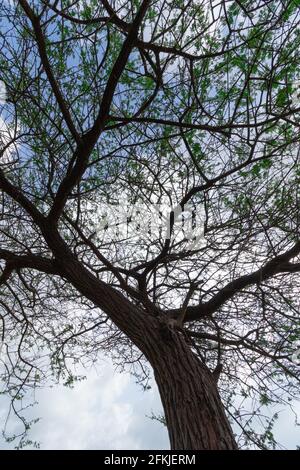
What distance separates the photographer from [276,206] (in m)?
3.06

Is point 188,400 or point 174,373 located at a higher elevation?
point 174,373

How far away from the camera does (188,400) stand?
6.37ft

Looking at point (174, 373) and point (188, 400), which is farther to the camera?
point (174, 373)

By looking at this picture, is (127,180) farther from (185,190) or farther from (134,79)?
(134,79)

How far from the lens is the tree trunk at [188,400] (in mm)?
1772

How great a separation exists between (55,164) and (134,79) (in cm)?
105

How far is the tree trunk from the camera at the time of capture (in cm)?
177

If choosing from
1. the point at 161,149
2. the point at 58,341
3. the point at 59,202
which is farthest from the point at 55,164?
the point at 58,341

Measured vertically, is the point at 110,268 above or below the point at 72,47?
below

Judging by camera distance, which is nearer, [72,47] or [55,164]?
[72,47]

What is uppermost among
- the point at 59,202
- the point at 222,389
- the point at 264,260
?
the point at 59,202
